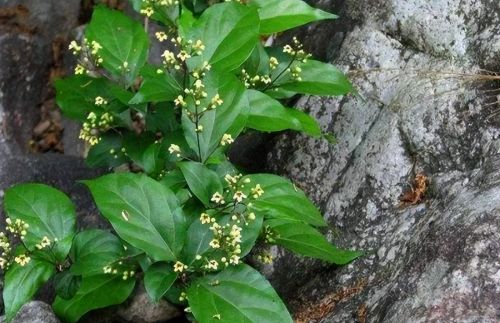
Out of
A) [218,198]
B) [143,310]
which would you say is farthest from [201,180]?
[143,310]

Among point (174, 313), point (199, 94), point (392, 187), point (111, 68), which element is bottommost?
point (174, 313)

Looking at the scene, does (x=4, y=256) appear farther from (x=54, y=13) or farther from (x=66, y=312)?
(x=54, y=13)

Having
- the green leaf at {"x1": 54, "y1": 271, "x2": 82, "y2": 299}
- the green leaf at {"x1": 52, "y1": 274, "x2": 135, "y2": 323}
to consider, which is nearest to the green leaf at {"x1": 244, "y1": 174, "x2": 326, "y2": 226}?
the green leaf at {"x1": 52, "y1": 274, "x2": 135, "y2": 323}

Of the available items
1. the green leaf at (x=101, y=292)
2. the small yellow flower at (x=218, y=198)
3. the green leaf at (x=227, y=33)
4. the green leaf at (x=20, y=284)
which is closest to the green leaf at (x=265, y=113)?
the green leaf at (x=227, y=33)

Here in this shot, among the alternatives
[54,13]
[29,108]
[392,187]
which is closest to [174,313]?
[392,187]

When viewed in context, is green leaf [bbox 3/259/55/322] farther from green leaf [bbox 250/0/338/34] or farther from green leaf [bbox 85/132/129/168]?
green leaf [bbox 250/0/338/34]

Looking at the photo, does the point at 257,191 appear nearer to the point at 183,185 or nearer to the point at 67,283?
the point at 183,185
